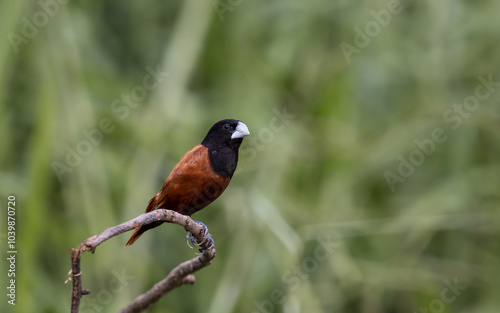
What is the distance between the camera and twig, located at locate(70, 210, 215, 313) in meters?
0.85

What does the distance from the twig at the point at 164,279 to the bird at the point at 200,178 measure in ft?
0.68

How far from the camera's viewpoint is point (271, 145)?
2861 millimetres

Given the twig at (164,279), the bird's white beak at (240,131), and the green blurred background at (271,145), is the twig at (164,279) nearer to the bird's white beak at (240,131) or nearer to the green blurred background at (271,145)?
the bird's white beak at (240,131)

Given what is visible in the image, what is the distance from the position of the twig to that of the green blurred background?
3.56ft

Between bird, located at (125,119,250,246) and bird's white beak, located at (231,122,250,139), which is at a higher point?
bird's white beak, located at (231,122,250,139)

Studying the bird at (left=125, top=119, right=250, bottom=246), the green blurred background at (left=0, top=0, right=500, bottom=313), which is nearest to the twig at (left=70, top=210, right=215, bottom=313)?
the bird at (left=125, top=119, right=250, bottom=246)

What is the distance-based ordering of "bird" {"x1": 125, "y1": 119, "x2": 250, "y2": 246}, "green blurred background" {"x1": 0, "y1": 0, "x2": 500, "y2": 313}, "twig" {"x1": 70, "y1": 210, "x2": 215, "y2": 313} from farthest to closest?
"green blurred background" {"x1": 0, "y1": 0, "x2": 500, "y2": 313}
"bird" {"x1": 125, "y1": 119, "x2": 250, "y2": 246}
"twig" {"x1": 70, "y1": 210, "x2": 215, "y2": 313}

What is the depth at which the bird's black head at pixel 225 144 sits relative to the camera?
5.09 feet

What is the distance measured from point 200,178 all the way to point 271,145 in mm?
1346

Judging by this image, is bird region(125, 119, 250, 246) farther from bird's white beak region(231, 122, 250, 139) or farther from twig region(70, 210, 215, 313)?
twig region(70, 210, 215, 313)

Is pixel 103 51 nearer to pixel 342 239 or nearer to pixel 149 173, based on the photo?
pixel 149 173

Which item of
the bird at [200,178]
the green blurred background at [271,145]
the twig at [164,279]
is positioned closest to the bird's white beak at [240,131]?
the bird at [200,178]

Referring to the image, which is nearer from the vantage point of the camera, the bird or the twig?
the twig

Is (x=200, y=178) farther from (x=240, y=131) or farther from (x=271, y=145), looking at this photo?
(x=271, y=145)
